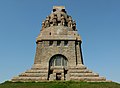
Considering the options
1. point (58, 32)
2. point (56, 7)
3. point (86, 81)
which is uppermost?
point (56, 7)

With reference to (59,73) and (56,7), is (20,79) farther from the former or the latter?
(56,7)

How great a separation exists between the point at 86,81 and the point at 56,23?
1388 cm

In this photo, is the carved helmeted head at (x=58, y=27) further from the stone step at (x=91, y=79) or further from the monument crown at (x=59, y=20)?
the stone step at (x=91, y=79)

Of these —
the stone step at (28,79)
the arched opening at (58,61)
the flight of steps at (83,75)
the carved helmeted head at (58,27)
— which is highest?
the carved helmeted head at (58,27)

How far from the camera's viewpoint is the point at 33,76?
34406mm

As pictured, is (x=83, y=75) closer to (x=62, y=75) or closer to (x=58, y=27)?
(x=62, y=75)

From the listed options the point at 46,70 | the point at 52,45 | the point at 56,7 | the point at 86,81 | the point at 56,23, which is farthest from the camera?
the point at 56,7

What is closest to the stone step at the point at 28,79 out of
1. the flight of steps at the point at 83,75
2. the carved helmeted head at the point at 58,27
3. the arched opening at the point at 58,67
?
the arched opening at the point at 58,67

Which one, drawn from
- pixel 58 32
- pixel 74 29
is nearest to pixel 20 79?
pixel 58 32

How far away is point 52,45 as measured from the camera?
38.1 meters

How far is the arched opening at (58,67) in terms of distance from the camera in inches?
1394

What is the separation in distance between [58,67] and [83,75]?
4.64m

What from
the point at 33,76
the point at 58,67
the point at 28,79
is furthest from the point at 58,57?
the point at 28,79

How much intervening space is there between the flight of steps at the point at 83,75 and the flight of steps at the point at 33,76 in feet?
14.4
